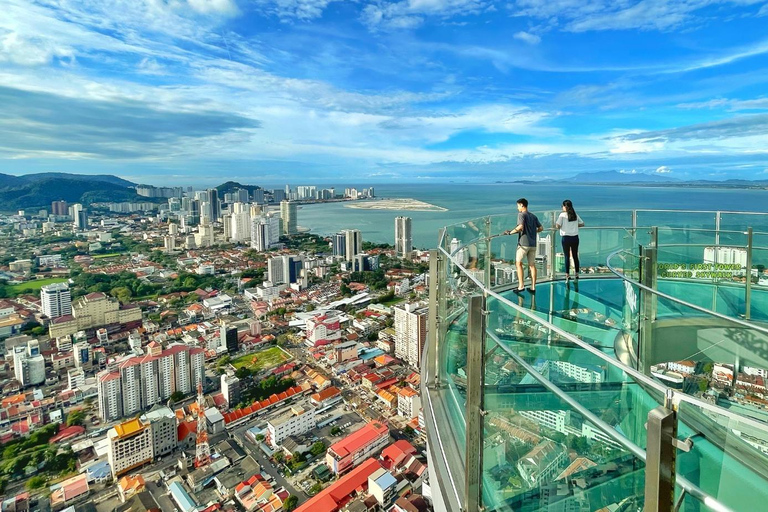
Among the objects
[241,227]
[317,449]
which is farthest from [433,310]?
[241,227]

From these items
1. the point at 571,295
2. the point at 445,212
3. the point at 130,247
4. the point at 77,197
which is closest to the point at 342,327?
the point at 571,295

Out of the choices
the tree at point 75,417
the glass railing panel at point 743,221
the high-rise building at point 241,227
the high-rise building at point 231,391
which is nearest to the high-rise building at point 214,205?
the high-rise building at point 241,227

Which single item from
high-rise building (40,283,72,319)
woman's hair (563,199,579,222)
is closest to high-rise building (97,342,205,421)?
high-rise building (40,283,72,319)

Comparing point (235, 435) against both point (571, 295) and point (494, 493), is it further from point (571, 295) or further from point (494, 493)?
point (494, 493)

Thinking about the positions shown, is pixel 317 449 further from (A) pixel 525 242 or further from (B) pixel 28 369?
(B) pixel 28 369

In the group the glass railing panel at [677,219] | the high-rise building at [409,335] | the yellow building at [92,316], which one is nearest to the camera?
the glass railing panel at [677,219]

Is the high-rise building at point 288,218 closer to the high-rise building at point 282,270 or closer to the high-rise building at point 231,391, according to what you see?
the high-rise building at point 282,270
